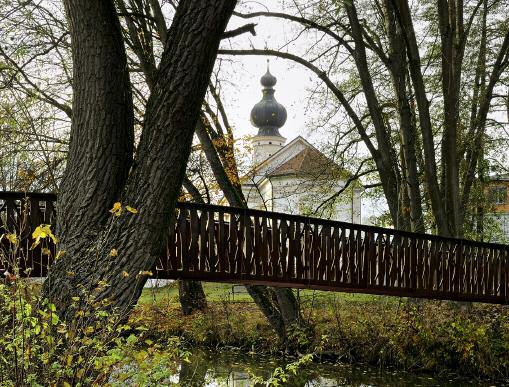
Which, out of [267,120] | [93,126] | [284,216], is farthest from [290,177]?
[93,126]

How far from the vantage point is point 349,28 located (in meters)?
14.6

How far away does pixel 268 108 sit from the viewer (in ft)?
168

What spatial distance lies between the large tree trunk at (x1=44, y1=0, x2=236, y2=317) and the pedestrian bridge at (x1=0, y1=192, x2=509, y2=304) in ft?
12.0

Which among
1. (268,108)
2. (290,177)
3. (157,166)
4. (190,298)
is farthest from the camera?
(268,108)

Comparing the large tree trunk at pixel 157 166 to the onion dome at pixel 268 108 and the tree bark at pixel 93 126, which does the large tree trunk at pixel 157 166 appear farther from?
the onion dome at pixel 268 108

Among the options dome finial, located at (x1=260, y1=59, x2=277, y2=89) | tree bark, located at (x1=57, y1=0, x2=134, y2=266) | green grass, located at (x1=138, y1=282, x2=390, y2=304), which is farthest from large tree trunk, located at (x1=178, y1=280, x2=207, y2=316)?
dome finial, located at (x1=260, y1=59, x2=277, y2=89)

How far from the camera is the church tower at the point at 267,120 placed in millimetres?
50625

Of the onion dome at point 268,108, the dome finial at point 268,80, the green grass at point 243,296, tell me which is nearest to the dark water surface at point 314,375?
the green grass at point 243,296

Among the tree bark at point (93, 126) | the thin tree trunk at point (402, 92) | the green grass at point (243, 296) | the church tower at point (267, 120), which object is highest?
the church tower at point (267, 120)

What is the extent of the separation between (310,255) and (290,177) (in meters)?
23.9

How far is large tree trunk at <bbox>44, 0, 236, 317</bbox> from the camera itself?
5234 millimetres

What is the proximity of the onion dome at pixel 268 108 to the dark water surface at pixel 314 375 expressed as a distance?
38036 millimetres


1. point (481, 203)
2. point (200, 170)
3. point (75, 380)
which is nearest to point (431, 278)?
point (200, 170)

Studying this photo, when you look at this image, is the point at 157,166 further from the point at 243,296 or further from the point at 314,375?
the point at 243,296
